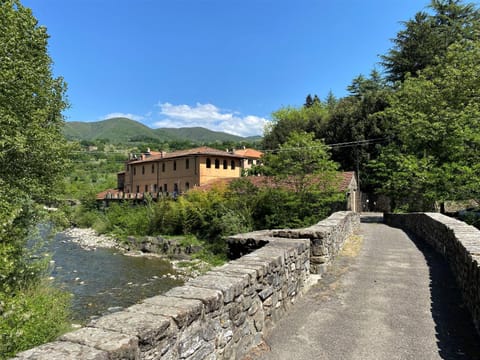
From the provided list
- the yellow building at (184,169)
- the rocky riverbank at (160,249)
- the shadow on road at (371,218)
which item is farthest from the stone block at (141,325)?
the yellow building at (184,169)

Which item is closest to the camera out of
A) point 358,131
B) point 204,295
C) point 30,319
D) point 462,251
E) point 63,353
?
point 63,353

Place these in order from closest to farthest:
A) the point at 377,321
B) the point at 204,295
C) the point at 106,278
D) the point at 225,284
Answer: the point at 204,295, the point at 225,284, the point at 377,321, the point at 106,278

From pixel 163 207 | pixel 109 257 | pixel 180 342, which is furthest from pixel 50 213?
pixel 163 207

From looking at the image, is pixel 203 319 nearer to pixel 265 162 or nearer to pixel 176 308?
pixel 176 308

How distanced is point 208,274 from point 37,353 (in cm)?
200

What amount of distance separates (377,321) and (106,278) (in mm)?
14998

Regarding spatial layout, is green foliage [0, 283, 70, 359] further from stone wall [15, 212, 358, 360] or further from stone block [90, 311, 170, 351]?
stone block [90, 311, 170, 351]

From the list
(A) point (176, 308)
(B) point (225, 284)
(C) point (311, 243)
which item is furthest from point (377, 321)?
(A) point (176, 308)

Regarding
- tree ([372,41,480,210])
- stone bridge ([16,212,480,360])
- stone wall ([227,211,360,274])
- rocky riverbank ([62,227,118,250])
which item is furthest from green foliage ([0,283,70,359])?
rocky riverbank ([62,227,118,250])

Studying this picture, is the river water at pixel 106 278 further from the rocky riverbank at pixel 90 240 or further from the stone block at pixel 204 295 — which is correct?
the stone block at pixel 204 295

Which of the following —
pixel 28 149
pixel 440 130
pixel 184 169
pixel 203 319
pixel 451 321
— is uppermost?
pixel 440 130

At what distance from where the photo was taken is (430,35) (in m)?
32.0

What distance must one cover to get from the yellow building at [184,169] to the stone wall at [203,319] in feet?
108

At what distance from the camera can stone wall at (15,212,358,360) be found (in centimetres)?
212
